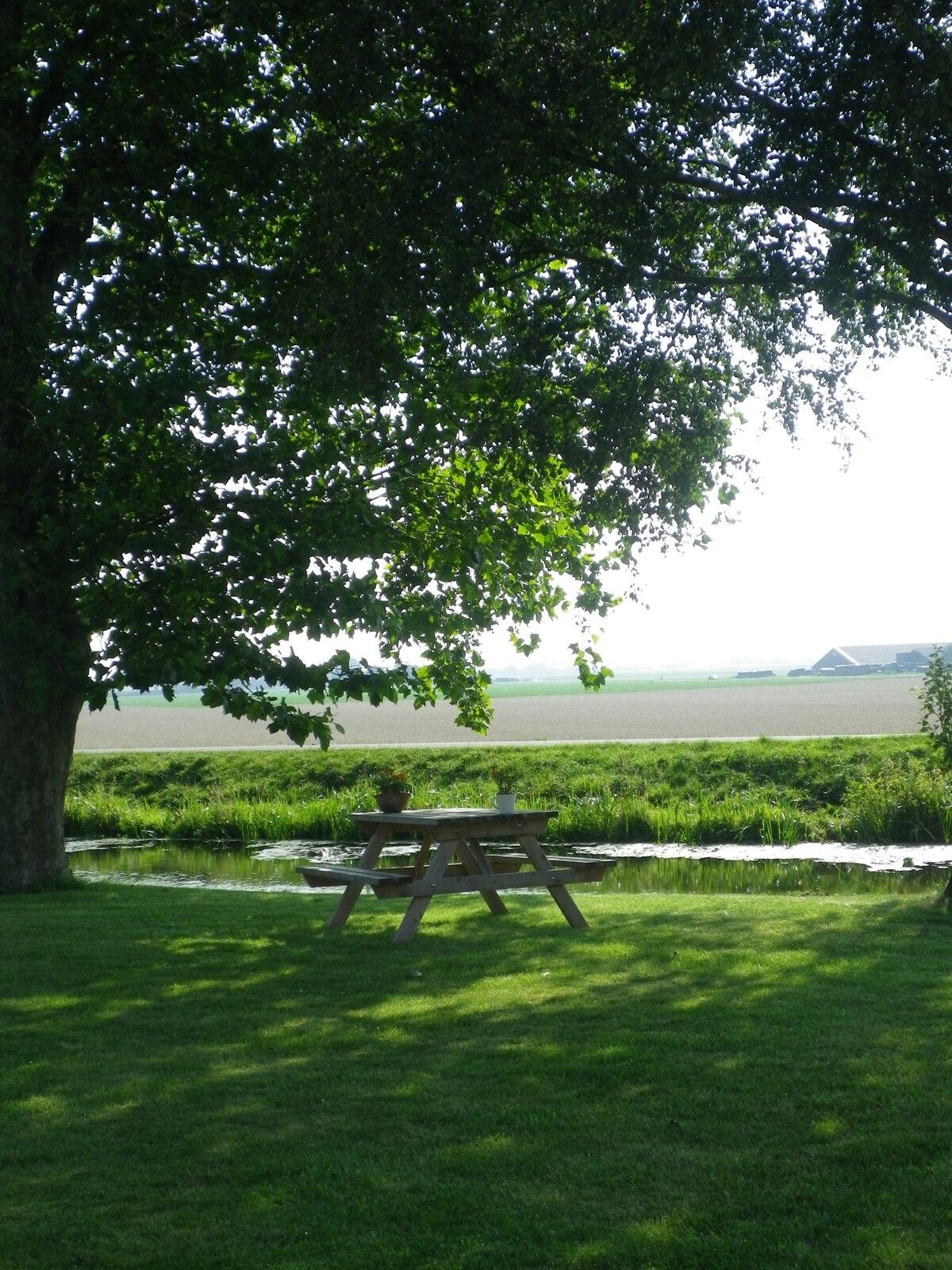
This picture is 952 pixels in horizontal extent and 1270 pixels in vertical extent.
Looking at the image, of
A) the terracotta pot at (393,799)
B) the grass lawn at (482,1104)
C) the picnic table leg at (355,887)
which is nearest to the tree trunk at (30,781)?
the grass lawn at (482,1104)

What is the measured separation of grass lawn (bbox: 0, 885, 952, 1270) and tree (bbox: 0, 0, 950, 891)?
370cm

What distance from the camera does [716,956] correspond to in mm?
8398

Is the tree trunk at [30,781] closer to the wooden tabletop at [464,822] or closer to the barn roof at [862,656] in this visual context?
the wooden tabletop at [464,822]

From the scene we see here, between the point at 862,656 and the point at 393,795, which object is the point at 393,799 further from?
the point at 862,656

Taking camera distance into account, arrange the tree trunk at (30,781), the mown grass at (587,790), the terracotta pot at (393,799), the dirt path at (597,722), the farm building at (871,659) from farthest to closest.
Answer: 1. the farm building at (871,659)
2. the dirt path at (597,722)
3. the mown grass at (587,790)
4. the tree trunk at (30,781)
5. the terracotta pot at (393,799)

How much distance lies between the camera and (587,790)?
2294 cm

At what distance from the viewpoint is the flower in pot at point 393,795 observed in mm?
10211

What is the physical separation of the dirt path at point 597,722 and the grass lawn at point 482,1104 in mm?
21899

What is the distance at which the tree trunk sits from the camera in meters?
12.8

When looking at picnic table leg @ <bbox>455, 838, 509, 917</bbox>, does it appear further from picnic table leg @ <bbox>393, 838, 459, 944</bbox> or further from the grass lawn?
the grass lawn

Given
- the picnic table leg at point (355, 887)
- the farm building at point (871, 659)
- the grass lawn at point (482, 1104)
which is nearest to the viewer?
the grass lawn at point (482, 1104)

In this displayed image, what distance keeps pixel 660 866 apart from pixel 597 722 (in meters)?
30.1

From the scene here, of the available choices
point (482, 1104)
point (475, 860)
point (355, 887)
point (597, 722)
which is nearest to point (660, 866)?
point (475, 860)

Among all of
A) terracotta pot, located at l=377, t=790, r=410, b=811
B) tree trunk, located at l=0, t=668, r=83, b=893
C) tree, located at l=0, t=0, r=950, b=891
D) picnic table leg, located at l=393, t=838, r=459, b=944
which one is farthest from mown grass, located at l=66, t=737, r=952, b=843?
picnic table leg, located at l=393, t=838, r=459, b=944
